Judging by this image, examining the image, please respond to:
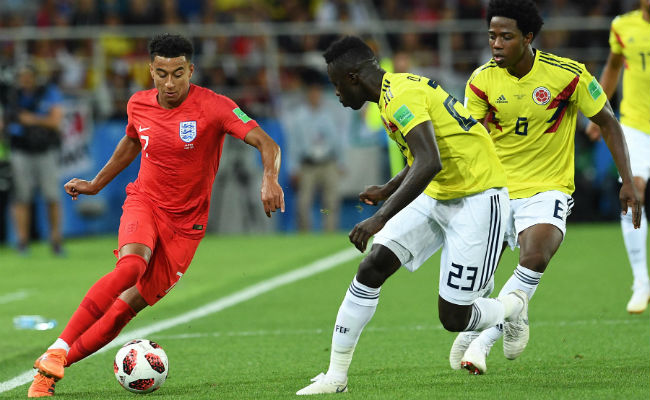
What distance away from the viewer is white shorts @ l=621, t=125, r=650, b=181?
8898mm

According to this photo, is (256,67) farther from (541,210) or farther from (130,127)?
(541,210)

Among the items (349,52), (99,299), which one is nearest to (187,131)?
(99,299)

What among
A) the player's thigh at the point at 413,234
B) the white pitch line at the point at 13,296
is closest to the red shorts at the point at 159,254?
the player's thigh at the point at 413,234

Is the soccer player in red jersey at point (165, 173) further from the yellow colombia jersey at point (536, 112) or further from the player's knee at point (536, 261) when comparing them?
the player's knee at point (536, 261)

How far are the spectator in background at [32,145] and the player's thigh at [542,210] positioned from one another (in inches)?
368

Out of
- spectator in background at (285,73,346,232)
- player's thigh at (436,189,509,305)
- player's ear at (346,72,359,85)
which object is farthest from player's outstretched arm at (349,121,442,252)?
spectator in background at (285,73,346,232)

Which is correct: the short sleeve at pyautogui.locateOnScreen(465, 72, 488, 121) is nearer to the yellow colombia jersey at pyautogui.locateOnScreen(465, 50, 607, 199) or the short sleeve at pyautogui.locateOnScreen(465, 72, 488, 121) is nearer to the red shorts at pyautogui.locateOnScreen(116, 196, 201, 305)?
the yellow colombia jersey at pyautogui.locateOnScreen(465, 50, 607, 199)

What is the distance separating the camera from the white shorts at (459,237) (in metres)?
5.88

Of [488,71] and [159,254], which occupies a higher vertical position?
[488,71]

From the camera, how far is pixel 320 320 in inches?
364

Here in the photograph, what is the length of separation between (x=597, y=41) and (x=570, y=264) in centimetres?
625

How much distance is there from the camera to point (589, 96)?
6734 millimetres

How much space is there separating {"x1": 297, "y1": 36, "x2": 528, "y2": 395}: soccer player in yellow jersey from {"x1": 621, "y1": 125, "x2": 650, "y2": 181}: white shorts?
10.7 ft

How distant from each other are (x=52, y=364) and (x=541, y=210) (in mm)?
3121
